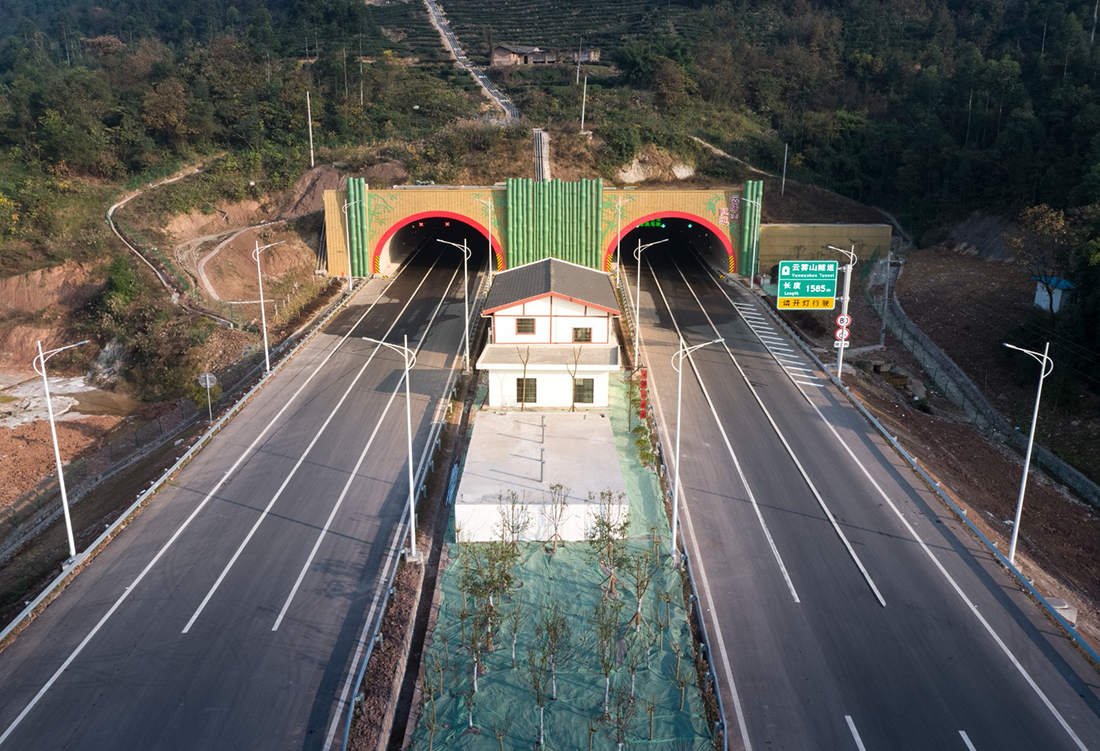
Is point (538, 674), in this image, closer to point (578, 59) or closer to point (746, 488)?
point (746, 488)

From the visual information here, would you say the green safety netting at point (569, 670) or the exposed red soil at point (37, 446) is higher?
the green safety netting at point (569, 670)

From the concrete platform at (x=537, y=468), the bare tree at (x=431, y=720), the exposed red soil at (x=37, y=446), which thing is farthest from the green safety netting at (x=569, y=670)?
the exposed red soil at (x=37, y=446)

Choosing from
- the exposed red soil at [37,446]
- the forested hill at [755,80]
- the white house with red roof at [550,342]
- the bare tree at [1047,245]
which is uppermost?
the forested hill at [755,80]

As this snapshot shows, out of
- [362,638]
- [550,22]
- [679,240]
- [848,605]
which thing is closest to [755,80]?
[679,240]

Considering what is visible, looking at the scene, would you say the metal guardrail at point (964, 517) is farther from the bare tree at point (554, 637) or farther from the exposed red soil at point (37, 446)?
the exposed red soil at point (37, 446)

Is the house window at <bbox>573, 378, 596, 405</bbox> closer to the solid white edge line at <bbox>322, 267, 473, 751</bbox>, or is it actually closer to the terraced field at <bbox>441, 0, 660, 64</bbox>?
the solid white edge line at <bbox>322, 267, 473, 751</bbox>

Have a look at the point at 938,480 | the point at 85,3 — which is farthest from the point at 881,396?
the point at 85,3

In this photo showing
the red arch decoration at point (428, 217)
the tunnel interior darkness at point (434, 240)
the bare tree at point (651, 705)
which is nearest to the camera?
the bare tree at point (651, 705)

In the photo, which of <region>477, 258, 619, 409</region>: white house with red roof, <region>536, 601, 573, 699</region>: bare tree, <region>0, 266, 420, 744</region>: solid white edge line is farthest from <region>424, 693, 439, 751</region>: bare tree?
<region>477, 258, 619, 409</region>: white house with red roof
